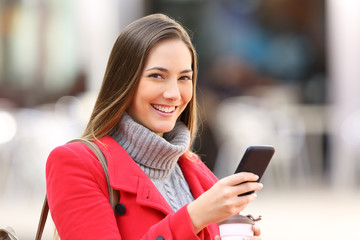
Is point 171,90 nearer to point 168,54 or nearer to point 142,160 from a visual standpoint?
point 168,54

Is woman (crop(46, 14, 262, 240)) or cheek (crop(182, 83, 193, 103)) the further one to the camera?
cheek (crop(182, 83, 193, 103))

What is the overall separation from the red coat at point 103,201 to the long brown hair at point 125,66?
0.10 metres

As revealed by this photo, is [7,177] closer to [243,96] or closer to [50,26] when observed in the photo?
[50,26]

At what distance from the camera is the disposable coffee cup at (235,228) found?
6.86ft

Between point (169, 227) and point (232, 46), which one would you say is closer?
point (169, 227)

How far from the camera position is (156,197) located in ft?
7.27

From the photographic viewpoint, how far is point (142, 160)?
2330 mm

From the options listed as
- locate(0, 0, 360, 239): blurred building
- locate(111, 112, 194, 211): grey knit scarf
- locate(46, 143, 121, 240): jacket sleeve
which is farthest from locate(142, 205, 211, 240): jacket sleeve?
locate(0, 0, 360, 239): blurred building

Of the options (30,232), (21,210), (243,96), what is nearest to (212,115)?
(243,96)

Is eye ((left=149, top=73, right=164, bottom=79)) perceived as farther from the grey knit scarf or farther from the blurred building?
the blurred building

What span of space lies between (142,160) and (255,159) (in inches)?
17.9

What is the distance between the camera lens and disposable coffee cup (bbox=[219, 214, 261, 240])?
2.09 metres

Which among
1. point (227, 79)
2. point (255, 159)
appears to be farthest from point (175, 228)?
point (227, 79)

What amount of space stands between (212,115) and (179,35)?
7.69 m
